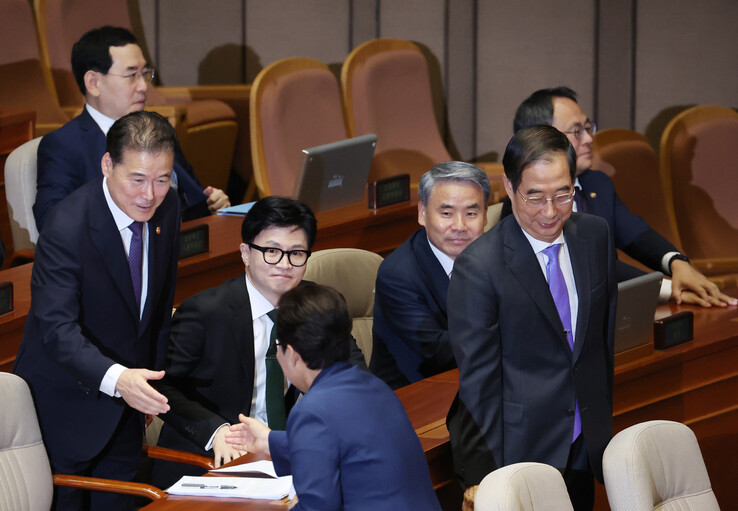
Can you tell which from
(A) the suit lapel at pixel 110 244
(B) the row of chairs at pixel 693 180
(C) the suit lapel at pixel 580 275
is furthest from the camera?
(B) the row of chairs at pixel 693 180

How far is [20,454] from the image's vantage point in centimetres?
227

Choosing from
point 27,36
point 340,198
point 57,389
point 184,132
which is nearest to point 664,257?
point 340,198

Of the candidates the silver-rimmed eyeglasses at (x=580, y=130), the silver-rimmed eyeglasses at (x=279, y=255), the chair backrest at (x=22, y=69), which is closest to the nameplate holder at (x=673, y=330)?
the silver-rimmed eyeglasses at (x=580, y=130)

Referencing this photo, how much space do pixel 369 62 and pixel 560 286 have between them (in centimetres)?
292

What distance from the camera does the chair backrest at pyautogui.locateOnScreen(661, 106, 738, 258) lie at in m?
4.62

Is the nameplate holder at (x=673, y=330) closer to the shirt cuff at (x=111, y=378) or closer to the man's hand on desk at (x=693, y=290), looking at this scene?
the man's hand on desk at (x=693, y=290)

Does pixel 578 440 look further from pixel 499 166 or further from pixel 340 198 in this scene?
pixel 499 166

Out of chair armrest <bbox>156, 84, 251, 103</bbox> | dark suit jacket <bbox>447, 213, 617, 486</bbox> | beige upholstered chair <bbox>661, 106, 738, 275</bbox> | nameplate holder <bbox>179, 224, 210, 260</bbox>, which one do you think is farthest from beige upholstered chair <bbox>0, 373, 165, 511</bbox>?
chair armrest <bbox>156, 84, 251, 103</bbox>

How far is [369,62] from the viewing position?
4.86m

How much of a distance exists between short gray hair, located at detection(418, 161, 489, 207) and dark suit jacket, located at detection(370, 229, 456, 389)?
13 centimetres

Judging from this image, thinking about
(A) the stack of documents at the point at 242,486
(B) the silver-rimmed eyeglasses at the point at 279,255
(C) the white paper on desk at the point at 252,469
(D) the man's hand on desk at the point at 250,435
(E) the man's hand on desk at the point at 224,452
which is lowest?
(E) the man's hand on desk at the point at 224,452

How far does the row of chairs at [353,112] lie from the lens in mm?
4402

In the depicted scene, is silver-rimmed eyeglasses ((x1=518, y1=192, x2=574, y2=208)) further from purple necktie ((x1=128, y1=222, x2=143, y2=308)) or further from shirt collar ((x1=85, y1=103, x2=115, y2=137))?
shirt collar ((x1=85, y1=103, x2=115, y2=137))

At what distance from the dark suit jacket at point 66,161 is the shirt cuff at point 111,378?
1.03m
